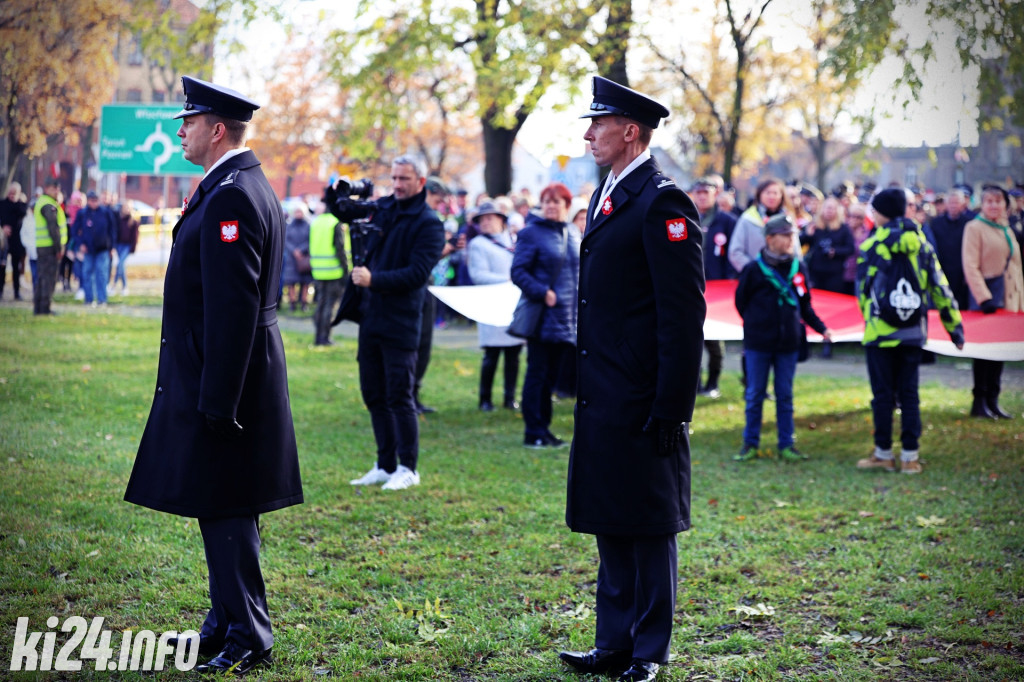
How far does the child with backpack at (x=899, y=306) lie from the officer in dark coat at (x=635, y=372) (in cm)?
496

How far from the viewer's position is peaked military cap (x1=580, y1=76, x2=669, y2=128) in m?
4.34

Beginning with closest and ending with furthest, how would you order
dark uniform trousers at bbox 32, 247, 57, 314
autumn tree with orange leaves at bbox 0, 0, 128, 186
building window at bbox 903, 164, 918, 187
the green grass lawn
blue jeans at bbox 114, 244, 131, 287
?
the green grass lawn, autumn tree with orange leaves at bbox 0, 0, 128, 186, dark uniform trousers at bbox 32, 247, 57, 314, blue jeans at bbox 114, 244, 131, 287, building window at bbox 903, 164, 918, 187

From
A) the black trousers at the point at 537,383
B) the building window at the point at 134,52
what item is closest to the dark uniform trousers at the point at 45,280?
the building window at the point at 134,52

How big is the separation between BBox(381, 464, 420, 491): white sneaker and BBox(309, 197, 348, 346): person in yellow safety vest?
878 cm

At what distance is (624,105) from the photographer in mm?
4359

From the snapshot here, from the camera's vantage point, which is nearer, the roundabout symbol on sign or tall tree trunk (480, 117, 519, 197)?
the roundabout symbol on sign

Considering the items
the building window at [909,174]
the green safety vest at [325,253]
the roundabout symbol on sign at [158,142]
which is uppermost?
the building window at [909,174]

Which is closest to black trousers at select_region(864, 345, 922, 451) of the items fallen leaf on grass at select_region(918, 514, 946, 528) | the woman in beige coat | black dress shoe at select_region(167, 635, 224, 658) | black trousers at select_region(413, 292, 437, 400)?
fallen leaf on grass at select_region(918, 514, 946, 528)

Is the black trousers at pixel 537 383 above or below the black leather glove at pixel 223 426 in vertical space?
below

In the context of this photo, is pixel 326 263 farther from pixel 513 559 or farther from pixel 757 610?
pixel 757 610

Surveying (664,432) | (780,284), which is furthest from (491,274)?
(664,432)

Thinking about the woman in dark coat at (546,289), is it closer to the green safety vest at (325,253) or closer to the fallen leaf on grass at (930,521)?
the fallen leaf on grass at (930,521)

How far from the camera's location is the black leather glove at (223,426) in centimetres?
429

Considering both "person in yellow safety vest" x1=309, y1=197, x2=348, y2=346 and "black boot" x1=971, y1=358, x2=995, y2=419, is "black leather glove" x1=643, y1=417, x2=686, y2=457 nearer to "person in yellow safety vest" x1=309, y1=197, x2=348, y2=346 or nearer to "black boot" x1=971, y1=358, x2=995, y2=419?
"black boot" x1=971, y1=358, x2=995, y2=419
